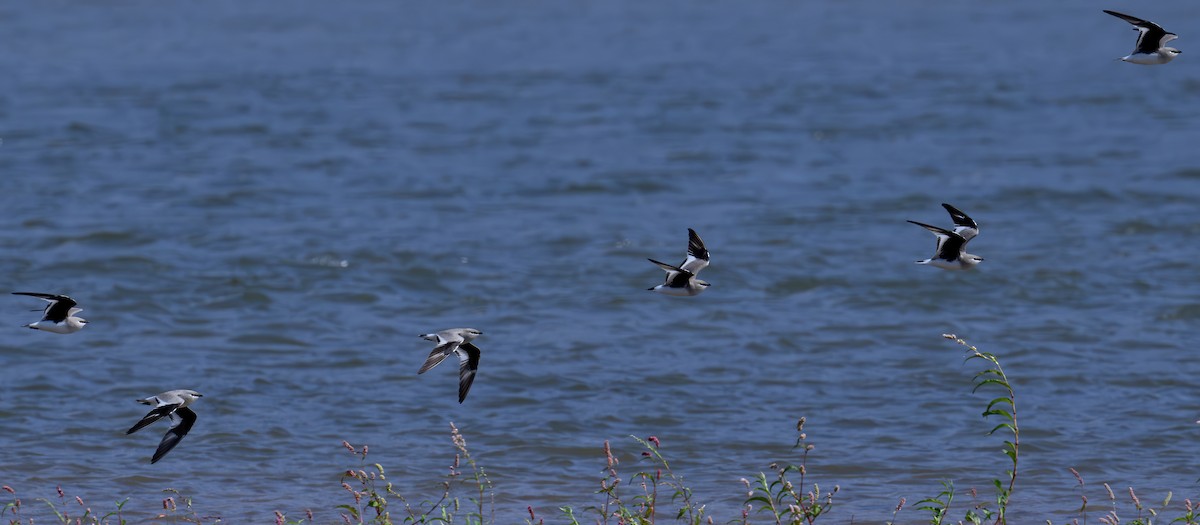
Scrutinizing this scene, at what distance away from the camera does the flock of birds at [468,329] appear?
28.8 feet

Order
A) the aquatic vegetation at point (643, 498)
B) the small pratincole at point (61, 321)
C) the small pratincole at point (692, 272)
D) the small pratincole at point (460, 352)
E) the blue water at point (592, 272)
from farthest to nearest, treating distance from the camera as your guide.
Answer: the blue water at point (592, 272)
the small pratincole at point (692, 272)
the small pratincole at point (61, 321)
the small pratincole at point (460, 352)
the aquatic vegetation at point (643, 498)

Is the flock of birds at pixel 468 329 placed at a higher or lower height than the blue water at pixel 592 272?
higher

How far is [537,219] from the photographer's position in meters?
23.8

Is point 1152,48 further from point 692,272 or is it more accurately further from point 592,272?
point 592,272

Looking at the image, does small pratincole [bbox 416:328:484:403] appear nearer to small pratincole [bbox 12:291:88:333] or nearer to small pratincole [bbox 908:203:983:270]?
small pratincole [bbox 12:291:88:333]

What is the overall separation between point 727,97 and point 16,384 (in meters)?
24.9

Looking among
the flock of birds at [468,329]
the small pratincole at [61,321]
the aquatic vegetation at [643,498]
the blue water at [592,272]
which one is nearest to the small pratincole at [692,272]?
the flock of birds at [468,329]

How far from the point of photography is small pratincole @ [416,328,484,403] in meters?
8.90

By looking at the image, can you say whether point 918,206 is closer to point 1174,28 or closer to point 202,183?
point 202,183

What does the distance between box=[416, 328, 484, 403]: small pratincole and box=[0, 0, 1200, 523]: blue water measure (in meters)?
1.94

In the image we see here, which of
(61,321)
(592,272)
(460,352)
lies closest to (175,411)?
(61,321)

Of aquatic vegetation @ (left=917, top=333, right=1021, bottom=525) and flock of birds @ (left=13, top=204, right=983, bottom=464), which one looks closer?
aquatic vegetation @ (left=917, top=333, right=1021, bottom=525)

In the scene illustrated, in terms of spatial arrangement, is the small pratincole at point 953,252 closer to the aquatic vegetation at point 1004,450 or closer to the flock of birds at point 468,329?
the flock of birds at point 468,329

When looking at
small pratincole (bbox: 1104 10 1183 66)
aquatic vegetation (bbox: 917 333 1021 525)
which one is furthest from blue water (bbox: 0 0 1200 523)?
small pratincole (bbox: 1104 10 1183 66)
